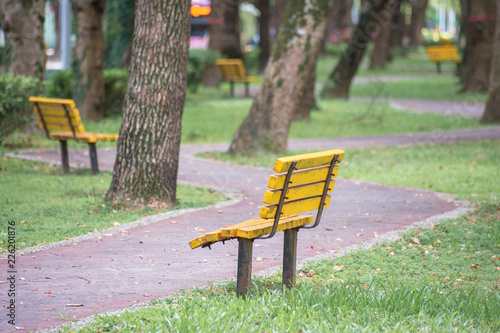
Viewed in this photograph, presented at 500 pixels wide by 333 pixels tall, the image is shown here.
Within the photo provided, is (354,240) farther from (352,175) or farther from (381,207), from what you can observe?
(352,175)

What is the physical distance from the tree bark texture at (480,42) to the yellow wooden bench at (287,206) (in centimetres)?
1706

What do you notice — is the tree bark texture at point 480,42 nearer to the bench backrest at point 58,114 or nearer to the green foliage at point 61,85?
the green foliage at point 61,85

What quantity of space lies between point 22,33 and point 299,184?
8862 mm

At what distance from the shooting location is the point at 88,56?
1407 centimetres

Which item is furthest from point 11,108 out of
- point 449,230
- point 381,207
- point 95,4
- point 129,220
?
Result: point 449,230

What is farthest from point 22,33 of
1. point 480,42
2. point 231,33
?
point 231,33

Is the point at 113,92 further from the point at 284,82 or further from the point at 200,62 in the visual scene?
the point at 200,62

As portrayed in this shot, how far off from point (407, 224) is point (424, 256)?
1.06m

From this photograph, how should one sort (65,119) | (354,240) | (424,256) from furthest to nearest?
(65,119) < (354,240) < (424,256)

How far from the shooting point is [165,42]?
7.05 meters

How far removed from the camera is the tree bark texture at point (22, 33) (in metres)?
11.7

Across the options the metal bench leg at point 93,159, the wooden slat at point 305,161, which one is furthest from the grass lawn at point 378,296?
the metal bench leg at point 93,159

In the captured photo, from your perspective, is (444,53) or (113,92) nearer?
(113,92)

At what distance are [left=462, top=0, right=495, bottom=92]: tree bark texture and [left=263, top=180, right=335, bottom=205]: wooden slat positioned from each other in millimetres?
17055
